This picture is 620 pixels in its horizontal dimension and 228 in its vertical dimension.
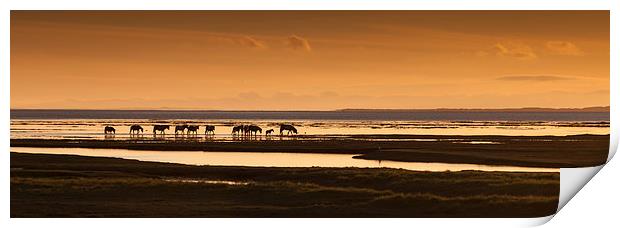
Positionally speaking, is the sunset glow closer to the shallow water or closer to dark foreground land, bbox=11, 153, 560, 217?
the shallow water

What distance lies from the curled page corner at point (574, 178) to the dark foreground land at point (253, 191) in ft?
0.41

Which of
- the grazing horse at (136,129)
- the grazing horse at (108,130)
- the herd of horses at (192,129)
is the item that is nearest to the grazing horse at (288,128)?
the herd of horses at (192,129)

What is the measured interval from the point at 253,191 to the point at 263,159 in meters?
0.19

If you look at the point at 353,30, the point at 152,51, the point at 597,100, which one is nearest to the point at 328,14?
the point at 353,30

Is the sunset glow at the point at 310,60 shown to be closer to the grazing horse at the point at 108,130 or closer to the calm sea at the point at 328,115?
the calm sea at the point at 328,115

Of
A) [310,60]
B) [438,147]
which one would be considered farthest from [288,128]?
[438,147]

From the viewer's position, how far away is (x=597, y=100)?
8.11 metres

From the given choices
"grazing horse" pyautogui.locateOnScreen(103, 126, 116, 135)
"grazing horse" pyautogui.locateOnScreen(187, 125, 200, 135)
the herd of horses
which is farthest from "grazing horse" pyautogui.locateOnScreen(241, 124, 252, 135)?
"grazing horse" pyautogui.locateOnScreen(103, 126, 116, 135)

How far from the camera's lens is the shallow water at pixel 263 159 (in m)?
8.15

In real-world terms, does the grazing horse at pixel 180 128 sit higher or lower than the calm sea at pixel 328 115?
lower

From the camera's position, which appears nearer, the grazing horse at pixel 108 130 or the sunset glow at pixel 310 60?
the sunset glow at pixel 310 60

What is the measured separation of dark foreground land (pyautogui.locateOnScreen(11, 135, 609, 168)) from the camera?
818cm
